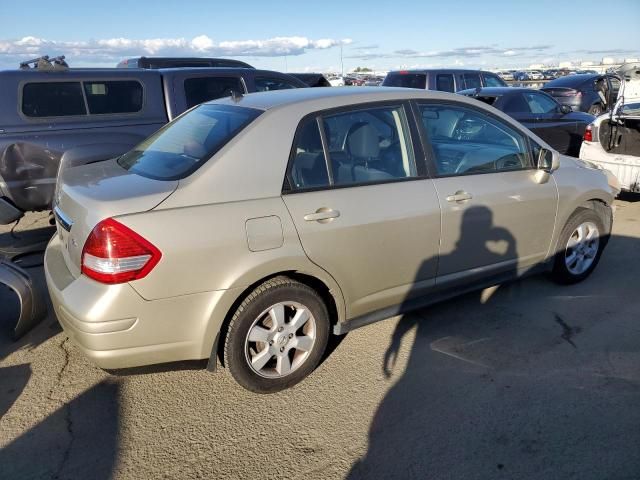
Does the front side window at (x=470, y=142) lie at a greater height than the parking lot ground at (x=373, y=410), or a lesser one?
greater

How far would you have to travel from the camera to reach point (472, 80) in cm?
1272

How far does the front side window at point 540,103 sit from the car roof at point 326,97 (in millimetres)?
6617

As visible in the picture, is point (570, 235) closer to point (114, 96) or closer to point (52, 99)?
point (114, 96)

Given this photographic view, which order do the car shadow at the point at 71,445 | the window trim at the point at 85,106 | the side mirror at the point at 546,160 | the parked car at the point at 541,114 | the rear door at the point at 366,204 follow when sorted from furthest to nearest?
1. the parked car at the point at 541,114
2. the window trim at the point at 85,106
3. the side mirror at the point at 546,160
4. the rear door at the point at 366,204
5. the car shadow at the point at 71,445

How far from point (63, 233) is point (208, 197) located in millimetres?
979

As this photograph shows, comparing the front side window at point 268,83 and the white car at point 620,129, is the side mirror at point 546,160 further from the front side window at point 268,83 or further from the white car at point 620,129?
the front side window at point 268,83

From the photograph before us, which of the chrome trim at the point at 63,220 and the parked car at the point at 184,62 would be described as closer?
the chrome trim at the point at 63,220

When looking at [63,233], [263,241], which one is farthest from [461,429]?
[63,233]

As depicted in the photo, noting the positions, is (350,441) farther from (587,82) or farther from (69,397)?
(587,82)

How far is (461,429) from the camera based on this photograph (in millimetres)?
2719

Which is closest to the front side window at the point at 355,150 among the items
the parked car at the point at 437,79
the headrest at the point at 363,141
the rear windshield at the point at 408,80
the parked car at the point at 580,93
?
the headrest at the point at 363,141

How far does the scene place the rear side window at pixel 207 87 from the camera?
621cm

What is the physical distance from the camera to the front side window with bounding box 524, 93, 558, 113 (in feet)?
31.1

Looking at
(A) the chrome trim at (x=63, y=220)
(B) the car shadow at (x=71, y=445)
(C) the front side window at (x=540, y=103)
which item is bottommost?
(B) the car shadow at (x=71, y=445)
